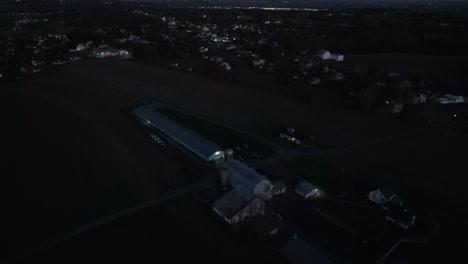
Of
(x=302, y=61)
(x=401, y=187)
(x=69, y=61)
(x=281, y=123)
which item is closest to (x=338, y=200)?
(x=401, y=187)

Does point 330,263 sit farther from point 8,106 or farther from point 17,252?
point 8,106

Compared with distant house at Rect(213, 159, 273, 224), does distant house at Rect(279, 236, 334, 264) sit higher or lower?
lower

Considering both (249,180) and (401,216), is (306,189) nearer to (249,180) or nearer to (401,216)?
(249,180)

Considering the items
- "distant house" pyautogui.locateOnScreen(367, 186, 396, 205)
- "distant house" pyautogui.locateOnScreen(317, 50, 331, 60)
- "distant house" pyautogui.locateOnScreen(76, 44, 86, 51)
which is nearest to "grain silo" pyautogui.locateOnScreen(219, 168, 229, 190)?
"distant house" pyautogui.locateOnScreen(367, 186, 396, 205)

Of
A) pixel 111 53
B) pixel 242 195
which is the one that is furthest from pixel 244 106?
pixel 111 53

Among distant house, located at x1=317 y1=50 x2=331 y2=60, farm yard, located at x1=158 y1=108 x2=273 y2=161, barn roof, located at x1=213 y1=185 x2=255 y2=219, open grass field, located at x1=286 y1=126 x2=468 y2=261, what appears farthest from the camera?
distant house, located at x1=317 y1=50 x2=331 y2=60

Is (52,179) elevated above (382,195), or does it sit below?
below

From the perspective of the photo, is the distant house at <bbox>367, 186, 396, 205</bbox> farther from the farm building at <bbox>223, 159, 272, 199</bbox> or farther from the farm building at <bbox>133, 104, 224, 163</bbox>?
the farm building at <bbox>133, 104, 224, 163</bbox>
